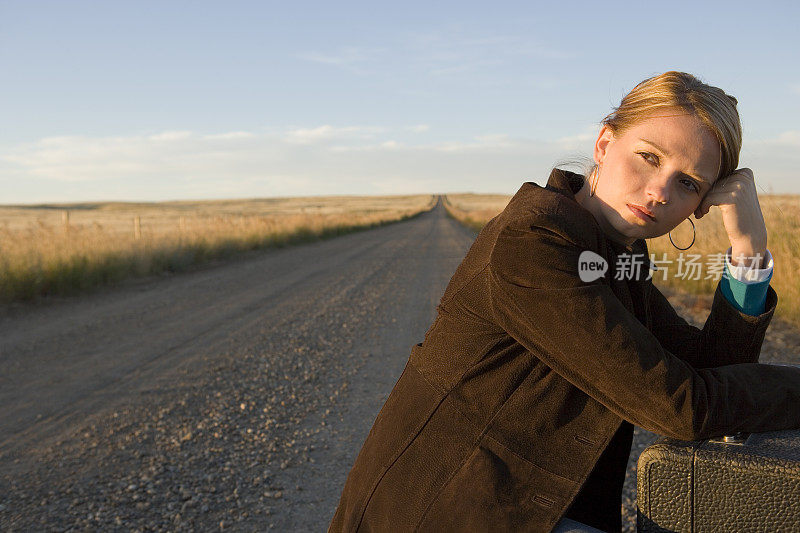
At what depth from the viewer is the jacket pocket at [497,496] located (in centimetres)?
123

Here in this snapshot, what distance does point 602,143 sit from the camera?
60.0 inches

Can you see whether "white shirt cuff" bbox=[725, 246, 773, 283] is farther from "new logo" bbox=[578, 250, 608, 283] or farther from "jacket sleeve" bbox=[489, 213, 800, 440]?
"new logo" bbox=[578, 250, 608, 283]

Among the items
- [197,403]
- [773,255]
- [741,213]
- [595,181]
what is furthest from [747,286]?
[773,255]

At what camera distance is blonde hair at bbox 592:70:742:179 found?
132 centimetres

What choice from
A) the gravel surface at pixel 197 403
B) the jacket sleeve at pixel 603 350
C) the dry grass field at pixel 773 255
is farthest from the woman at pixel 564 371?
the dry grass field at pixel 773 255

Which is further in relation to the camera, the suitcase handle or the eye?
the eye

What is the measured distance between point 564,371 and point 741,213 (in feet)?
2.06

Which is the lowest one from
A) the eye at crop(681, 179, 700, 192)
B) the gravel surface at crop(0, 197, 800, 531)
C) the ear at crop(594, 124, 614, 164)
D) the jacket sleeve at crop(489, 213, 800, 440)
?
the gravel surface at crop(0, 197, 800, 531)

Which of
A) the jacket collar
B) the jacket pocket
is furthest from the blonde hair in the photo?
the jacket pocket

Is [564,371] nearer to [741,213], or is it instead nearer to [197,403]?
[741,213]

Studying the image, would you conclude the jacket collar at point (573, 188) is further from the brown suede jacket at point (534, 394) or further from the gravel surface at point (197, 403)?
the gravel surface at point (197, 403)

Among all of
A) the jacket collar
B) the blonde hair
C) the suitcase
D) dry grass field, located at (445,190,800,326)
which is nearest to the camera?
the suitcase

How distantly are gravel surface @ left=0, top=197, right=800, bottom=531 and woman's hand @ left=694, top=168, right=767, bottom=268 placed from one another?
6.99ft

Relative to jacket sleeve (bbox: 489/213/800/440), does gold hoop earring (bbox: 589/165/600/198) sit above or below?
above
